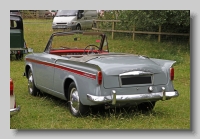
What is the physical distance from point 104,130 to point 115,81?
26.6 inches

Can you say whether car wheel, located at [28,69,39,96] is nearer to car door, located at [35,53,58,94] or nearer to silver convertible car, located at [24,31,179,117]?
Result: car door, located at [35,53,58,94]

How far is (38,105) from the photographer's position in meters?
7.47

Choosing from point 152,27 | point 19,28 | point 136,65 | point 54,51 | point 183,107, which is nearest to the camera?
point 136,65

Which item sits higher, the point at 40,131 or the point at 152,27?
the point at 152,27

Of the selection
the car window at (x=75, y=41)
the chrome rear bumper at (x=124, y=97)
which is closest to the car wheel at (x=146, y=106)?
the chrome rear bumper at (x=124, y=97)

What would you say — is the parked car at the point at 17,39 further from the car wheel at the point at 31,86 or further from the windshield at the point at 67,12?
the windshield at the point at 67,12

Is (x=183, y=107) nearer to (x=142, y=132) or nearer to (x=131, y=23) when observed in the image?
(x=142, y=132)

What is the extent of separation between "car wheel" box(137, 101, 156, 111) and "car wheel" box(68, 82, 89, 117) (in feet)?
3.29

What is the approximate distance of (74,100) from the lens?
6.53 m

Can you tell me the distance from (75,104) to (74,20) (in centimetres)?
301

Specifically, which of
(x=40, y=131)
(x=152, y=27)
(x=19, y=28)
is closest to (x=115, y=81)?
(x=40, y=131)

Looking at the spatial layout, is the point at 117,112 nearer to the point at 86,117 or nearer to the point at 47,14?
the point at 86,117

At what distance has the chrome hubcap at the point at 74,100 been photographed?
6.46 metres

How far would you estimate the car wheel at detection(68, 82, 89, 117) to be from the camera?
20.9 ft
